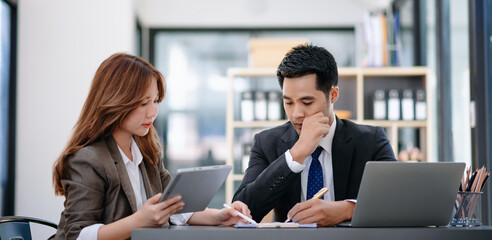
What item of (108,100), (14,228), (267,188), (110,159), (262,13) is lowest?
(14,228)

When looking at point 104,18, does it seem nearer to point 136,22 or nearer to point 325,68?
point 136,22

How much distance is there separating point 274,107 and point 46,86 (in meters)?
1.61

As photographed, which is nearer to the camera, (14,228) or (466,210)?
(466,210)

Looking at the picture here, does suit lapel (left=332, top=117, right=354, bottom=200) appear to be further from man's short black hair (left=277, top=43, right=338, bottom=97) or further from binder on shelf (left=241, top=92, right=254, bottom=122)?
binder on shelf (left=241, top=92, right=254, bottom=122)

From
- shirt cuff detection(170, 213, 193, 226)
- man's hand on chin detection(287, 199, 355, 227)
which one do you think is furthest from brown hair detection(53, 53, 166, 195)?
man's hand on chin detection(287, 199, 355, 227)

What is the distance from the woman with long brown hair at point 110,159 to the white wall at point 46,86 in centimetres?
236

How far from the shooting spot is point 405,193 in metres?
1.51

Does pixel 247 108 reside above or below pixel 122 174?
above

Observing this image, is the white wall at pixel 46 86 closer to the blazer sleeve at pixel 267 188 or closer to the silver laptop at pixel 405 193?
the blazer sleeve at pixel 267 188

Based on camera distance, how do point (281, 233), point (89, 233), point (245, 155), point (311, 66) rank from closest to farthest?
point (281, 233)
point (89, 233)
point (311, 66)
point (245, 155)

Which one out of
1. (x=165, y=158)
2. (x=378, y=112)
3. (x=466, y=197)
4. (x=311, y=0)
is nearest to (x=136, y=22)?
(x=165, y=158)

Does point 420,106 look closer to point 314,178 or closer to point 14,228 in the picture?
point 314,178

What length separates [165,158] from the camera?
20.9ft

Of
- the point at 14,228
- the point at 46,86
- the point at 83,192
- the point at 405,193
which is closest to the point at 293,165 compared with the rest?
the point at 405,193
